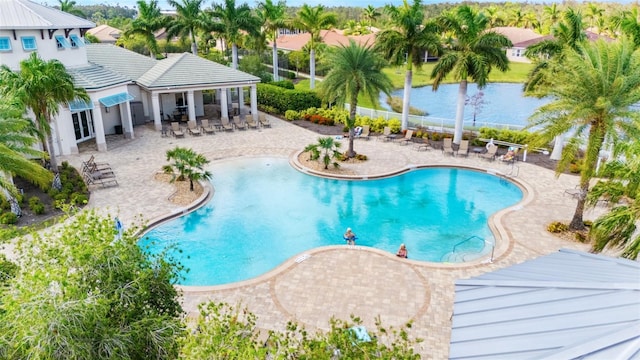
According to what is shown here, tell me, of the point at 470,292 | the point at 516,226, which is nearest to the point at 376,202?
the point at 516,226

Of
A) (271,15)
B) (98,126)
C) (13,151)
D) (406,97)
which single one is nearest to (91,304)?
(13,151)

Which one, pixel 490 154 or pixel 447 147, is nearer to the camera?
pixel 490 154

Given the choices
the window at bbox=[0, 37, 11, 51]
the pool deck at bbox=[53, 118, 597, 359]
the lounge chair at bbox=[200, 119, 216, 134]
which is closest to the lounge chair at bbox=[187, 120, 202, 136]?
the lounge chair at bbox=[200, 119, 216, 134]

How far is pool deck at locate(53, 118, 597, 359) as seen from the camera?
13398 millimetres

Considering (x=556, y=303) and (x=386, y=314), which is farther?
(x=386, y=314)

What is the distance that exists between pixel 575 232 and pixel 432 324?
917 centimetres

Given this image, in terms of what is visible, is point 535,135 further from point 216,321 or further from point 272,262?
point 216,321

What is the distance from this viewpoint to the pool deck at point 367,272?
44.0 ft

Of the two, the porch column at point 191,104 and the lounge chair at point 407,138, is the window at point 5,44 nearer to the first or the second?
the porch column at point 191,104

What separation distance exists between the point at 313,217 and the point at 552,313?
593 inches

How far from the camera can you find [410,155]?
29156mm

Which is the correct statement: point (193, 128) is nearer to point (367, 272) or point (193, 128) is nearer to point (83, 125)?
point (83, 125)

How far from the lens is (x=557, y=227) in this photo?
18828 millimetres

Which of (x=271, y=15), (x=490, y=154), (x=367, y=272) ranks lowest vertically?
(x=367, y=272)
